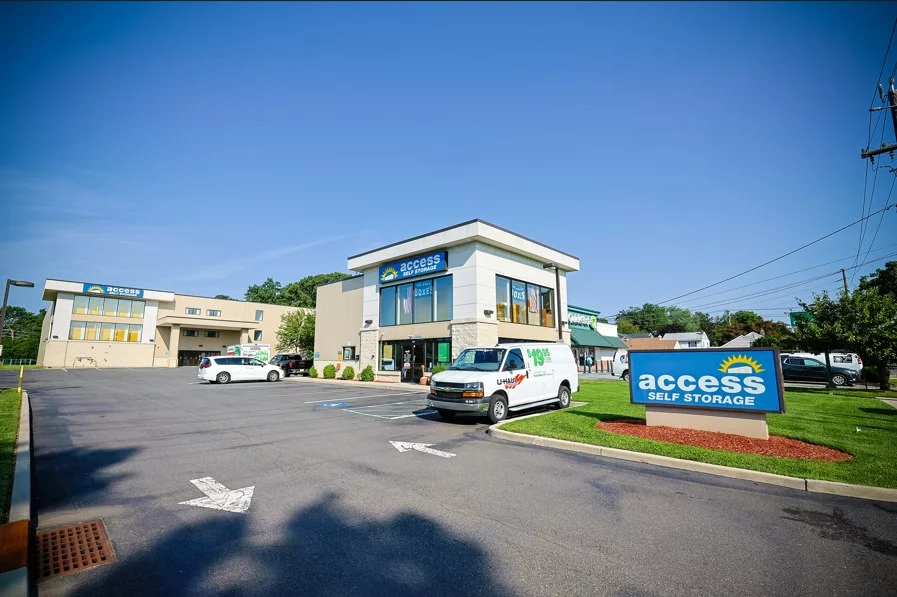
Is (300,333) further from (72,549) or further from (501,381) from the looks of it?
(72,549)

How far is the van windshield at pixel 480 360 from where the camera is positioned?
38.5 feet

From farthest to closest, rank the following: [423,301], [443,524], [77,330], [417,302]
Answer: [77,330], [417,302], [423,301], [443,524]

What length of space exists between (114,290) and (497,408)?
59350mm

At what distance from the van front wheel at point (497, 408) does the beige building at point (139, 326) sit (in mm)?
53921

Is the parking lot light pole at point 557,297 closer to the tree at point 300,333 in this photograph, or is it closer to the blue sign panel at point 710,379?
the blue sign panel at point 710,379

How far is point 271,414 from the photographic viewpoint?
12734 mm

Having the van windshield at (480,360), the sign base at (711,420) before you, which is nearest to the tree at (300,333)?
the van windshield at (480,360)

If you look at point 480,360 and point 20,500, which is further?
point 480,360

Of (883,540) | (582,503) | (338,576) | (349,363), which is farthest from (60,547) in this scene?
(349,363)

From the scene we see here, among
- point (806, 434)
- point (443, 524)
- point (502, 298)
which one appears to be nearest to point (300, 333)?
point (502, 298)

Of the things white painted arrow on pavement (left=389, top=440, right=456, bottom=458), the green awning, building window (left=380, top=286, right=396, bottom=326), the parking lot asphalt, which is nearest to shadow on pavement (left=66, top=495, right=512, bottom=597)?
the parking lot asphalt

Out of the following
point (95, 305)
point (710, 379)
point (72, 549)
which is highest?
point (95, 305)

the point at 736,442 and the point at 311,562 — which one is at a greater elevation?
the point at 736,442

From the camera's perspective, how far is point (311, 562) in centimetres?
367
